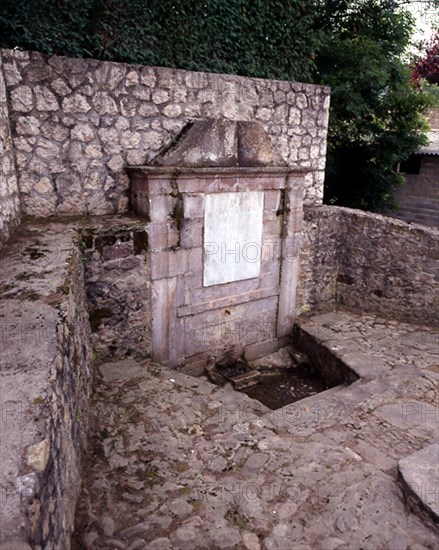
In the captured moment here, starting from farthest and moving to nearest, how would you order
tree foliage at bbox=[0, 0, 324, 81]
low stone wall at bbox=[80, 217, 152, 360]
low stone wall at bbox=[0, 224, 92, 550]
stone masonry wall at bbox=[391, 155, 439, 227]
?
stone masonry wall at bbox=[391, 155, 439, 227], low stone wall at bbox=[80, 217, 152, 360], tree foliage at bbox=[0, 0, 324, 81], low stone wall at bbox=[0, 224, 92, 550]

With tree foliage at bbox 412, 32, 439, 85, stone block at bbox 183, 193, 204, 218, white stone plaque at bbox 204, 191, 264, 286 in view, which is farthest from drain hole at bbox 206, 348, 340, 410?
tree foliage at bbox 412, 32, 439, 85

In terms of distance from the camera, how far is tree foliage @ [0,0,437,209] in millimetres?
4070

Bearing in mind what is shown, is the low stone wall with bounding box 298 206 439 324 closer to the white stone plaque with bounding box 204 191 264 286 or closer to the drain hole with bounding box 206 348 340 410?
A: the drain hole with bounding box 206 348 340 410

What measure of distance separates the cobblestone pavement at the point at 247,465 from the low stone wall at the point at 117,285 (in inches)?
10.9

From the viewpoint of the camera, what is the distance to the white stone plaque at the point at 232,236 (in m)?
4.94

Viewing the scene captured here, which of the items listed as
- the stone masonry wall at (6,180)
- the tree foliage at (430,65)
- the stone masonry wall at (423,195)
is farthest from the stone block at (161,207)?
the tree foliage at (430,65)

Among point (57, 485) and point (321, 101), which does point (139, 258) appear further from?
point (321, 101)

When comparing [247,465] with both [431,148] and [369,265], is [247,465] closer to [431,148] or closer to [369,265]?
[369,265]

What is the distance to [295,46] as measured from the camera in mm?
5762

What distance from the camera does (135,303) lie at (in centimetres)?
455

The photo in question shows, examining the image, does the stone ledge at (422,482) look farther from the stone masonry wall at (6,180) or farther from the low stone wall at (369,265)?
the stone masonry wall at (6,180)

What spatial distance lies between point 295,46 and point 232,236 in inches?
110

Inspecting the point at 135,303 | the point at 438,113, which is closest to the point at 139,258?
the point at 135,303

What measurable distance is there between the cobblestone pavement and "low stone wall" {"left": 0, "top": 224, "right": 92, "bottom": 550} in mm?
356
